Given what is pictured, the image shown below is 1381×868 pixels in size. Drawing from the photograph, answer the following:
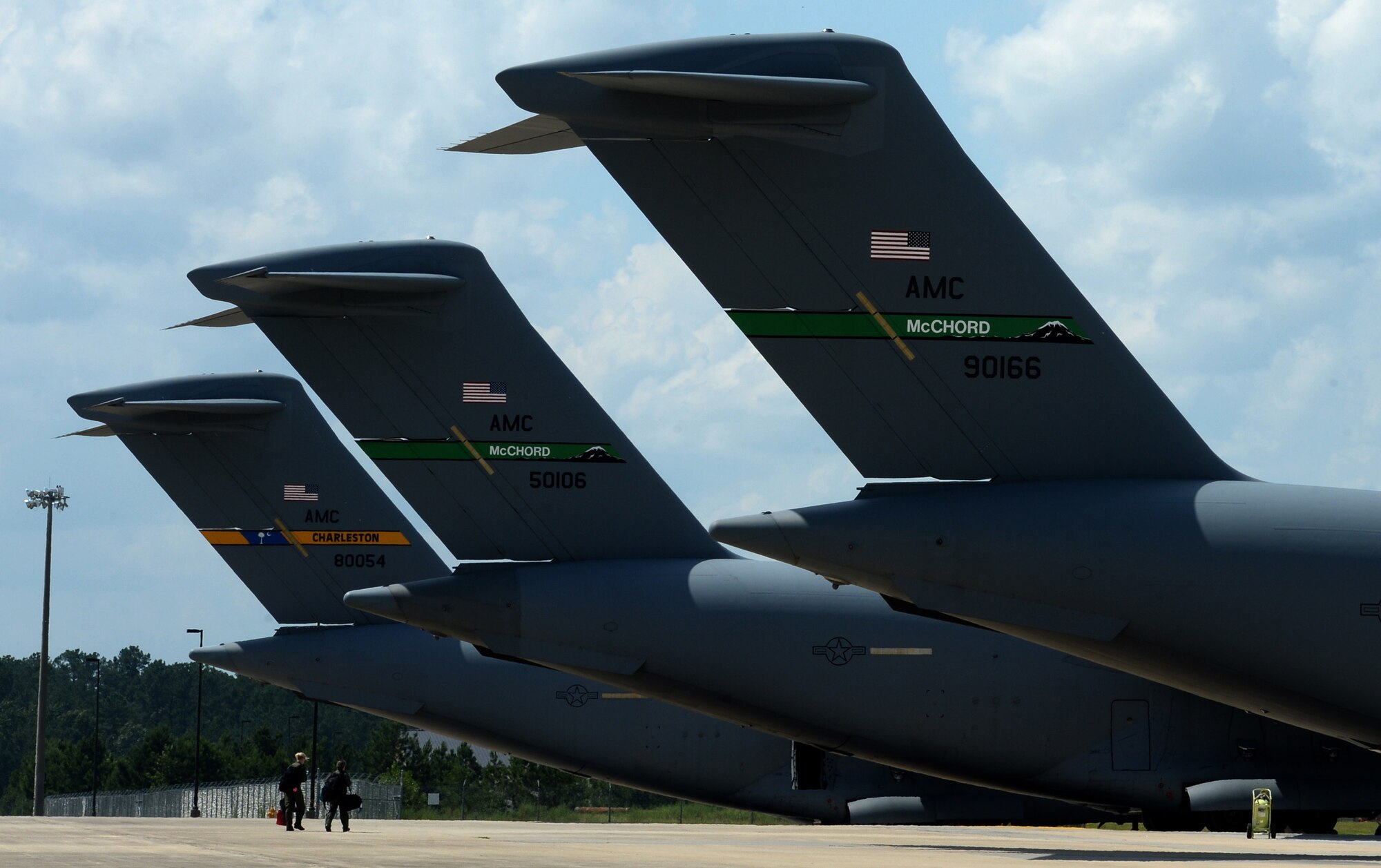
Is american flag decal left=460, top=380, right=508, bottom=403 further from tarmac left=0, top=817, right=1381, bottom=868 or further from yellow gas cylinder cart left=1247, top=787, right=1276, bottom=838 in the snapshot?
yellow gas cylinder cart left=1247, top=787, right=1276, bottom=838

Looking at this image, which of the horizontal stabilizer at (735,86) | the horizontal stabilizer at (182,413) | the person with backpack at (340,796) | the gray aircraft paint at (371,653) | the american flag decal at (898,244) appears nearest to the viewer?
the horizontal stabilizer at (735,86)

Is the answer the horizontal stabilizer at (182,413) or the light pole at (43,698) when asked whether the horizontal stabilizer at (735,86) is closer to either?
the horizontal stabilizer at (182,413)

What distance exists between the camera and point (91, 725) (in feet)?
478

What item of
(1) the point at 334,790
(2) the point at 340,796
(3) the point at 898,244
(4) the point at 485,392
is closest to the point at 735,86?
(3) the point at 898,244

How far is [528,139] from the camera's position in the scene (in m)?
14.5

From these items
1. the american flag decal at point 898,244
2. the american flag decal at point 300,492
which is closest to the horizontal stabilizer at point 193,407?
the american flag decal at point 300,492

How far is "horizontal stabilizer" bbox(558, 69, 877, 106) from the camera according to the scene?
12.5 metres

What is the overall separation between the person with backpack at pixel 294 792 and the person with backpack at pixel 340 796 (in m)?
0.43

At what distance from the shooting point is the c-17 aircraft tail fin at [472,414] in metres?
20.4

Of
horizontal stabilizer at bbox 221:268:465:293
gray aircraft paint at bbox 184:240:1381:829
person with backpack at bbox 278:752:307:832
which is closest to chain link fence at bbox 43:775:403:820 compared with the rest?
person with backpack at bbox 278:752:307:832

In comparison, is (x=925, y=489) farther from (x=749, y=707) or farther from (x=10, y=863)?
(x=10, y=863)

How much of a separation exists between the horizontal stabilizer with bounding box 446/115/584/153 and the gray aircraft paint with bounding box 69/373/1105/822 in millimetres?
10462

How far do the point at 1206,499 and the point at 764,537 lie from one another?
3563 millimetres

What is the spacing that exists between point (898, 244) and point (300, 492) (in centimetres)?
1662
